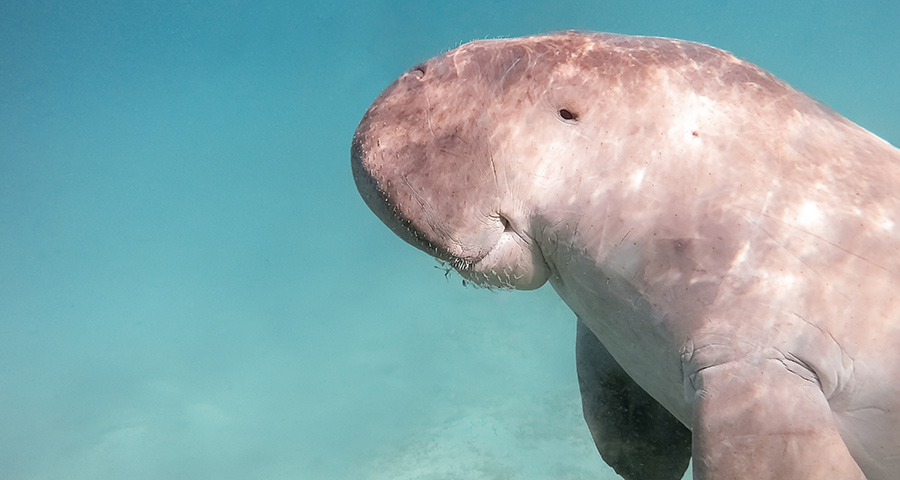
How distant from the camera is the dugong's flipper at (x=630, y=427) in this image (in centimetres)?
258

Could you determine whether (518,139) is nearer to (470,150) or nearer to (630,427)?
(470,150)

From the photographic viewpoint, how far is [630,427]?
2586 millimetres

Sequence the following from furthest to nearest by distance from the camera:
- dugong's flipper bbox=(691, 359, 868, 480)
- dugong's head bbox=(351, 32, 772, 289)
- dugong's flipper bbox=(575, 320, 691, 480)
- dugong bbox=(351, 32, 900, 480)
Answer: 1. dugong's flipper bbox=(575, 320, 691, 480)
2. dugong's head bbox=(351, 32, 772, 289)
3. dugong bbox=(351, 32, 900, 480)
4. dugong's flipper bbox=(691, 359, 868, 480)

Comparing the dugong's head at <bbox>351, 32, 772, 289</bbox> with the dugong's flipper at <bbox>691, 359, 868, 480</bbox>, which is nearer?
the dugong's flipper at <bbox>691, 359, 868, 480</bbox>

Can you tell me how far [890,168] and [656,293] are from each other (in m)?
0.80

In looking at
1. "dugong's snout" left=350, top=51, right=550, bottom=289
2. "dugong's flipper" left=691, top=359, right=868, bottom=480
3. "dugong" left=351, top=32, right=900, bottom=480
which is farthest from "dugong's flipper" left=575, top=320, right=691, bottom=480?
"dugong's flipper" left=691, top=359, right=868, bottom=480

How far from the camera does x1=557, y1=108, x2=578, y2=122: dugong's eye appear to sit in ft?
5.52

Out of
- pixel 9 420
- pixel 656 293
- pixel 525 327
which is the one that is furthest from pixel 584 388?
pixel 9 420

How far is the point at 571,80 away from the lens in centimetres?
173

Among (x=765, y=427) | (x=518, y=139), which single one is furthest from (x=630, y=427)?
(x=518, y=139)

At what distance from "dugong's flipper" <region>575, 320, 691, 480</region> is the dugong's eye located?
1.20 metres

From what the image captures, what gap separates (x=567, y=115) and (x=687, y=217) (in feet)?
1.47

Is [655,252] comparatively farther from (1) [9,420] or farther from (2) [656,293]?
(1) [9,420]

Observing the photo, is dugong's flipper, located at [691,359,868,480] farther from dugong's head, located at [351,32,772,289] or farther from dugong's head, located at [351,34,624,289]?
dugong's head, located at [351,34,624,289]
